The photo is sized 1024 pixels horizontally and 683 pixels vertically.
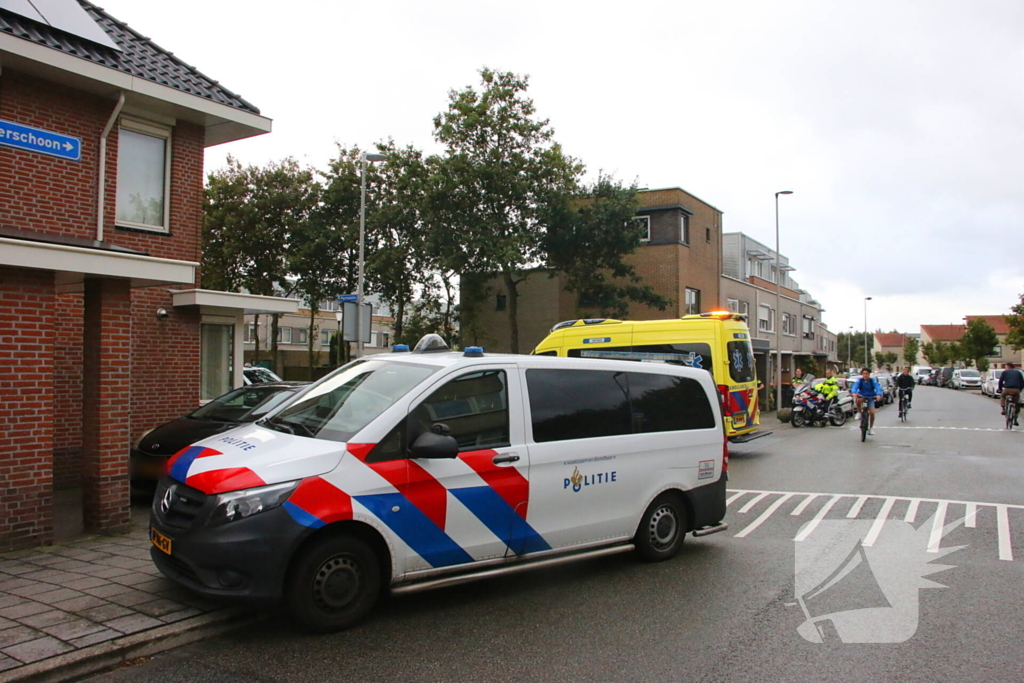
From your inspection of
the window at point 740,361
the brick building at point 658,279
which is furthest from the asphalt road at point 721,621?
the brick building at point 658,279

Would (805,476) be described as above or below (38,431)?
below

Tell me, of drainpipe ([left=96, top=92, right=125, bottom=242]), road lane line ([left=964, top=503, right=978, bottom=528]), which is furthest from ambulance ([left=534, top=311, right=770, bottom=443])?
drainpipe ([left=96, top=92, right=125, bottom=242])

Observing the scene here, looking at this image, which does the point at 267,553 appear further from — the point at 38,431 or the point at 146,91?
the point at 146,91

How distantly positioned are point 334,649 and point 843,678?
2925 mm

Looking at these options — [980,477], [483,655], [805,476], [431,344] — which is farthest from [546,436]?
[980,477]

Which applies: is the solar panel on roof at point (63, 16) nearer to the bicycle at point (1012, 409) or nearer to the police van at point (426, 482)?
the police van at point (426, 482)

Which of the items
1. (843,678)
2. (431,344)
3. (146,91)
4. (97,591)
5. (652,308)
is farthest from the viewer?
(652,308)

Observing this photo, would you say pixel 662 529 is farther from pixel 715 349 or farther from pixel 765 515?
pixel 715 349

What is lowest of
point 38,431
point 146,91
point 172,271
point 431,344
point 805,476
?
point 805,476

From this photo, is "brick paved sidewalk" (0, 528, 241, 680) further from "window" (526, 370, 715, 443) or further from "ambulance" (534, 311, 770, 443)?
"ambulance" (534, 311, 770, 443)

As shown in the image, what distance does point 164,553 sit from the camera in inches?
198

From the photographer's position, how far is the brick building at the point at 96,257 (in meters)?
6.82

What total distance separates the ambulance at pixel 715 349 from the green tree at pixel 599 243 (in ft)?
39.1

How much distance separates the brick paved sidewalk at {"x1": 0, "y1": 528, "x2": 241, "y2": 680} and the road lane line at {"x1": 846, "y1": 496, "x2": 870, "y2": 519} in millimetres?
6769
